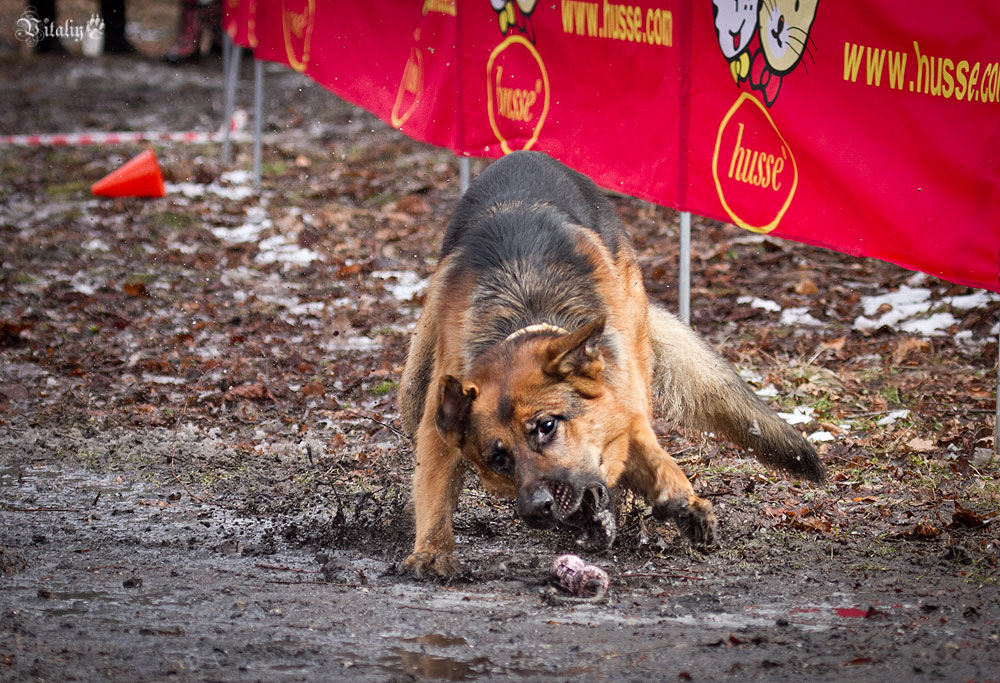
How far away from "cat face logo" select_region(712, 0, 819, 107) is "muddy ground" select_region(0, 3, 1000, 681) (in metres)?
1.81

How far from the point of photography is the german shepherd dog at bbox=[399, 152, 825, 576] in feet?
13.9

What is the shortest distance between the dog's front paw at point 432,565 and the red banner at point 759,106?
105 inches

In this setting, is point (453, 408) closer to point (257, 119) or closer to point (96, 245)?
point (96, 245)

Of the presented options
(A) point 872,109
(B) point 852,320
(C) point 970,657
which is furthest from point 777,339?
(C) point 970,657

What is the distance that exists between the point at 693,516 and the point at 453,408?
3.62 feet

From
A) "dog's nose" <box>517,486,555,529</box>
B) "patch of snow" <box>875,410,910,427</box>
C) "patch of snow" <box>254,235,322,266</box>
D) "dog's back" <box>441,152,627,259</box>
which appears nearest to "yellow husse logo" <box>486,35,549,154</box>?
"dog's back" <box>441,152,627,259</box>

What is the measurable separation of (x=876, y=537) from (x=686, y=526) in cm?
80

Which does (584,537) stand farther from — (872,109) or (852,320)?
(852,320)

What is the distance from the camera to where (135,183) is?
38.8 ft

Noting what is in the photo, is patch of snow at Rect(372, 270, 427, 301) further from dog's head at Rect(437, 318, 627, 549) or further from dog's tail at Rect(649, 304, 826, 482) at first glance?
dog's head at Rect(437, 318, 627, 549)

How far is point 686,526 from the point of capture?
182 inches

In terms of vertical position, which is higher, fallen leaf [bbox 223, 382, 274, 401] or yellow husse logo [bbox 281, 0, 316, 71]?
yellow husse logo [bbox 281, 0, 316, 71]

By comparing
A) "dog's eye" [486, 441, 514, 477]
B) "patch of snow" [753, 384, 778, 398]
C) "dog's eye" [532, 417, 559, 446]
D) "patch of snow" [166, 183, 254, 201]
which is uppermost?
"dog's eye" [532, 417, 559, 446]

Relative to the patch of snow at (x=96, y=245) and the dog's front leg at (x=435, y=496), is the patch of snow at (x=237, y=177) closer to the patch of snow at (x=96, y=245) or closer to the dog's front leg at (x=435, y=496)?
the patch of snow at (x=96, y=245)
